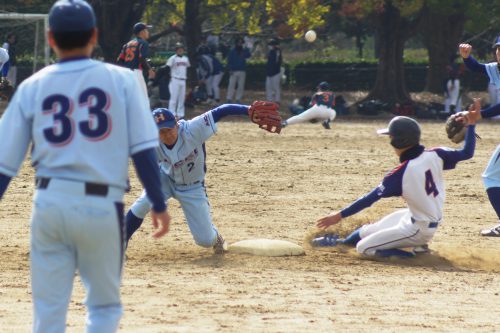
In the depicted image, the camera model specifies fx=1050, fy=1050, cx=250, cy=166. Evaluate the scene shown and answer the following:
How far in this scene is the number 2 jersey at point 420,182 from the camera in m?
8.34

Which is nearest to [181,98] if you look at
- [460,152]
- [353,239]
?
[353,239]

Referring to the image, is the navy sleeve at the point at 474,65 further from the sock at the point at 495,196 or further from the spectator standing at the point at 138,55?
the spectator standing at the point at 138,55

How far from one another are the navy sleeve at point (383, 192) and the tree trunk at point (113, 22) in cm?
2218

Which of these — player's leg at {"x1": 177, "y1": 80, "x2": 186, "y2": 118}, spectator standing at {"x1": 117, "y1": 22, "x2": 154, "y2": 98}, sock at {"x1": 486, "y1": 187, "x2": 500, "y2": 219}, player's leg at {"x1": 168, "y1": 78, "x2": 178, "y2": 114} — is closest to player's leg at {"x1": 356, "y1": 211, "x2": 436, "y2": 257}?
sock at {"x1": 486, "y1": 187, "x2": 500, "y2": 219}

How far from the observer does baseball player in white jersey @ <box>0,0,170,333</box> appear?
445 centimetres

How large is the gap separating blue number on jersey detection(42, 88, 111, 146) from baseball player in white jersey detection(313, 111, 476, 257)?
4002 millimetres

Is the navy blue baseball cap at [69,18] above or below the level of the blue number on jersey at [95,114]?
above

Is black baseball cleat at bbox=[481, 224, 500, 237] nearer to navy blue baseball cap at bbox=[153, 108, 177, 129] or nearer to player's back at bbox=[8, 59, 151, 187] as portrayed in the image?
navy blue baseball cap at bbox=[153, 108, 177, 129]

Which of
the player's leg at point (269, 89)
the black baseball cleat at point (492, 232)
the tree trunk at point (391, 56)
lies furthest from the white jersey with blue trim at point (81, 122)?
the tree trunk at point (391, 56)

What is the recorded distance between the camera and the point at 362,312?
6.75m

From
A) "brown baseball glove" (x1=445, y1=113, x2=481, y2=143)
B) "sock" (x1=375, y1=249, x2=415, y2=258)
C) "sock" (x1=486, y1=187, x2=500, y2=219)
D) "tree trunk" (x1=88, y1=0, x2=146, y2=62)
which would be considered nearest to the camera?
"sock" (x1=375, y1=249, x2=415, y2=258)

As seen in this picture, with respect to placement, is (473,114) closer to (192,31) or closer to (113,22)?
(113,22)

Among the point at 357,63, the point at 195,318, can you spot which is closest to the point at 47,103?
the point at 195,318

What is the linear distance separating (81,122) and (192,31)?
27.5m
